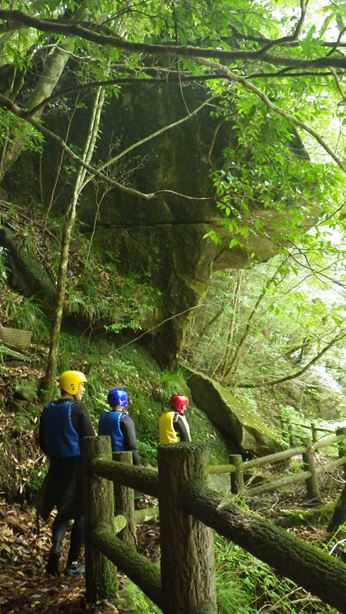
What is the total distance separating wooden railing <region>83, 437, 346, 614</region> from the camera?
4.82 feet

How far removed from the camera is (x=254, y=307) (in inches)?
485

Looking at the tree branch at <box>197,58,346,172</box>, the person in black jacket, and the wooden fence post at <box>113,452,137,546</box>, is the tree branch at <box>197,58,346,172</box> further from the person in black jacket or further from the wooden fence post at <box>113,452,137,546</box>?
the wooden fence post at <box>113,452,137,546</box>

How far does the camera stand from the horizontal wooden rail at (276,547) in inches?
54.5

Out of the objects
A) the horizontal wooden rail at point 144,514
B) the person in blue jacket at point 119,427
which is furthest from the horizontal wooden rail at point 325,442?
the person in blue jacket at point 119,427

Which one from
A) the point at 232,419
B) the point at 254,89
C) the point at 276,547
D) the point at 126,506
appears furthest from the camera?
the point at 232,419

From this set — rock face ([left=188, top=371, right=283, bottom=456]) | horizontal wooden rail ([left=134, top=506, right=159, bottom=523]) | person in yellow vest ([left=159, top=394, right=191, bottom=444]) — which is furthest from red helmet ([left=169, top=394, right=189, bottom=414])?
rock face ([left=188, top=371, right=283, bottom=456])

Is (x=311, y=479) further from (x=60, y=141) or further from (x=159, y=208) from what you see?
(x=60, y=141)

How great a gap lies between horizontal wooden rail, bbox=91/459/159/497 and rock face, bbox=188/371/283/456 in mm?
7261

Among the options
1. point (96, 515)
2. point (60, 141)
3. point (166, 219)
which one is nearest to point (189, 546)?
point (96, 515)

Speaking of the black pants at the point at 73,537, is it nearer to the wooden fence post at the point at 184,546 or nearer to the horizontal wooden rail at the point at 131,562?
the horizontal wooden rail at the point at 131,562

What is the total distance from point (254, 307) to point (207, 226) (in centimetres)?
322

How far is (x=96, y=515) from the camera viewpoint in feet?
10.6

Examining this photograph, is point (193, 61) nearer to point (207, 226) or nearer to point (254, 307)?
point (207, 226)

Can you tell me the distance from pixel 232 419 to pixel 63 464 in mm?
6758
